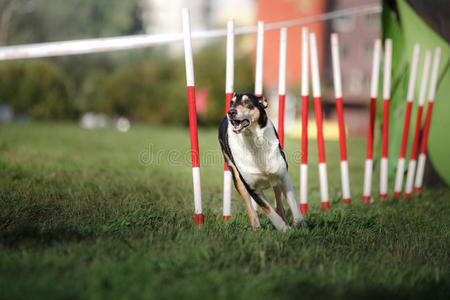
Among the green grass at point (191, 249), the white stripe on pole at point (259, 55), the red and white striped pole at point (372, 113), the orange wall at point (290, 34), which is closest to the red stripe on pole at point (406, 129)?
the red and white striped pole at point (372, 113)

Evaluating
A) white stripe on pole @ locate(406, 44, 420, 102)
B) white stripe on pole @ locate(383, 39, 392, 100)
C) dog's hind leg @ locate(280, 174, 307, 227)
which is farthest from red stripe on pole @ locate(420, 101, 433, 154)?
dog's hind leg @ locate(280, 174, 307, 227)

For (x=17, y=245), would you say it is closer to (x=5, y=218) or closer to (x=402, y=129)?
(x=5, y=218)

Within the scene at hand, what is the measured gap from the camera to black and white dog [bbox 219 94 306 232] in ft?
11.7

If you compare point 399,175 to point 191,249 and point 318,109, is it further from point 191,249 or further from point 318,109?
point 191,249

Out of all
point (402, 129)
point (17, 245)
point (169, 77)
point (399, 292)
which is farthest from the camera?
point (169, 77)

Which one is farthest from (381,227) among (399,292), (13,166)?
(13,166)

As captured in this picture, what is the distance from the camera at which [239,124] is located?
11.6 feet

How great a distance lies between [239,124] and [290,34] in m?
34.7

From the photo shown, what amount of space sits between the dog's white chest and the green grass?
1.54ft

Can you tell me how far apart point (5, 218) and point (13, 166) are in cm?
288

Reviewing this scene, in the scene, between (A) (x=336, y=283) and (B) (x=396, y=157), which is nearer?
(A) (x=336, y=283)

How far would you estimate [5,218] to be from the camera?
12.2 ft

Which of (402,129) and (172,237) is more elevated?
(402,129)

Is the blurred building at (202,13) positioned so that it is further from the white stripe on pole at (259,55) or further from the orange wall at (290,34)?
the white stripe on pole at (259,55)
